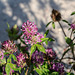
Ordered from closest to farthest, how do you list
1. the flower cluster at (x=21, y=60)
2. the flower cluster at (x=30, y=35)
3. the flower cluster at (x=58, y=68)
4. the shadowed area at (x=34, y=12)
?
the flower cluster at (x=30, y=35)
the flower cluster at (x=21, y=60)
the flower cluster at (x=58, y=68)
the shadowed area at (x=34, y=12)

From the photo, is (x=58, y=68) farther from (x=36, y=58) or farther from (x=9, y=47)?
(x=9, y=47)

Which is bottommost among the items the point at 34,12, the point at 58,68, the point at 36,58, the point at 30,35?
the point at 58,68

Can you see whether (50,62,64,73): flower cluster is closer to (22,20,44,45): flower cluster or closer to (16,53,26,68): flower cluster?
(16,53,26,68): flower cluster

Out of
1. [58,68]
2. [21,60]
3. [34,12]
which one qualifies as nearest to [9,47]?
[21,60]

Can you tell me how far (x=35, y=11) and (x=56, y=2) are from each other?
1.76 ft

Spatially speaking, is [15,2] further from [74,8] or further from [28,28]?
[28,28]

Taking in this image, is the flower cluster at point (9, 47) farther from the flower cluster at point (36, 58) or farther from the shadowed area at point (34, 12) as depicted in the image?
the shadowed area at point (34, 12)

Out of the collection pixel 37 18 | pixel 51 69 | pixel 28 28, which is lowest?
pixel 51 69

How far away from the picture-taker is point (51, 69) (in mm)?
1700

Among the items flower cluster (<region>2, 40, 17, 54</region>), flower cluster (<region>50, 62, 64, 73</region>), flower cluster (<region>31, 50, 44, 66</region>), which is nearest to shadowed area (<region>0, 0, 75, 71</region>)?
flower cluster (<region>50, 62, 64, 73</region>)

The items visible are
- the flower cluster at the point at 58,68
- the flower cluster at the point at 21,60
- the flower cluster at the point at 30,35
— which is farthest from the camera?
the flower cluster at the point at 58,68

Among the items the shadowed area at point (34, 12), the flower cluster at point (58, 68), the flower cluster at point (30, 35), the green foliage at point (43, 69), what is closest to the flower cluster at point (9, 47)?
the flower cluster at point (30, 35)

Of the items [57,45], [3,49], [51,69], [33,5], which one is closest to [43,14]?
[33,5]

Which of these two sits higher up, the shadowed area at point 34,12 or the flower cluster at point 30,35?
the shadowed area at point 34,12
